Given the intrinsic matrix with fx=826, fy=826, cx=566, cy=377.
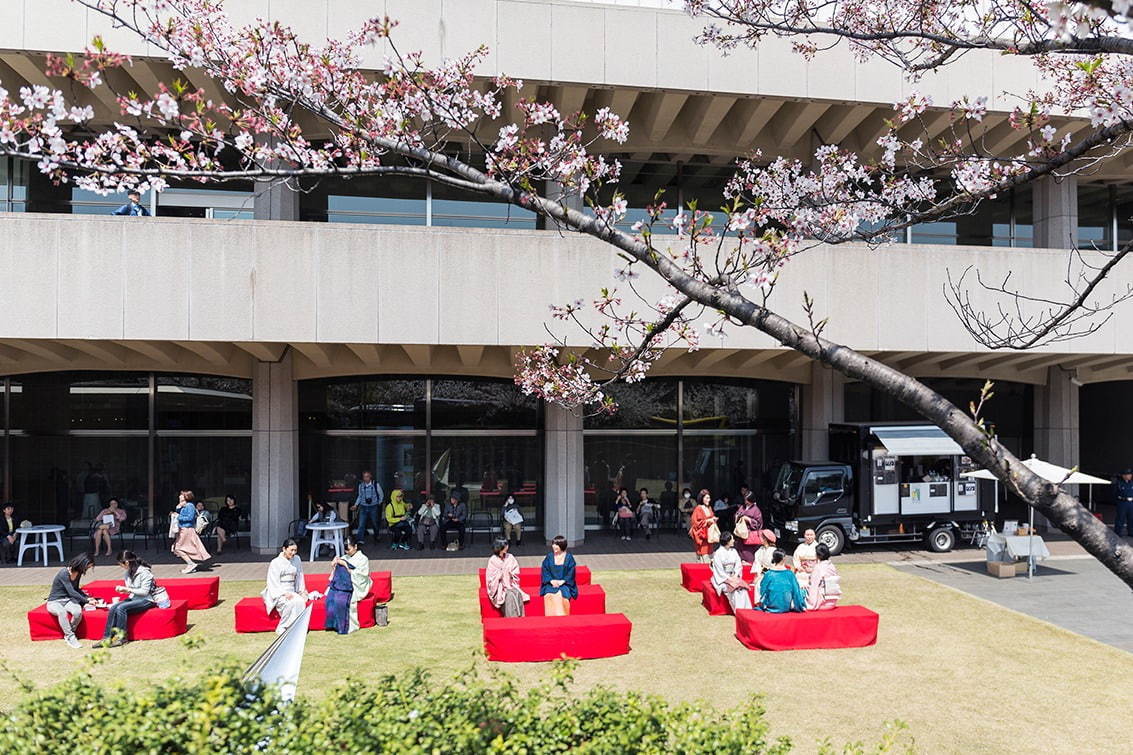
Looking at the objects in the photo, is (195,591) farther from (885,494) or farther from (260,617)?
(885,494)

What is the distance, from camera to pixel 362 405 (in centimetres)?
2102

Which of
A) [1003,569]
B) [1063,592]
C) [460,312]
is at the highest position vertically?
[460,312]

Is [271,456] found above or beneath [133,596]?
above

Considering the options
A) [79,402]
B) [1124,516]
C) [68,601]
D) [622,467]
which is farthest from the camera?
[622,467]

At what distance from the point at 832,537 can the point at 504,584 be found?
30.8 feet

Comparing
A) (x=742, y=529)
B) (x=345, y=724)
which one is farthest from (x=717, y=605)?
(x=345, y=724)

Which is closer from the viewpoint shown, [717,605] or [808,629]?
[808,629]

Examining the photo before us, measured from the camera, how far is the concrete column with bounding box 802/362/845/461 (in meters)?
20.5

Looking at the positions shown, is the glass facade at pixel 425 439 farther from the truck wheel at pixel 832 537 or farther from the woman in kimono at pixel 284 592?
the woman in kimono at pixel 284 592

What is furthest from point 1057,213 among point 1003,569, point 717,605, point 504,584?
point 504,584

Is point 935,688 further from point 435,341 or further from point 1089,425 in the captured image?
point 1089,425

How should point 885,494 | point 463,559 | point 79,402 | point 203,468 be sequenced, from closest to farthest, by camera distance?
1. point 463,559
2. point 885,494
3. point 79,402
4. point 203,468

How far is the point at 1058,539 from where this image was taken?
20.4 meters

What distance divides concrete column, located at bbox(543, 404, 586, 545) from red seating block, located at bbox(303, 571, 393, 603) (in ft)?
19.8
